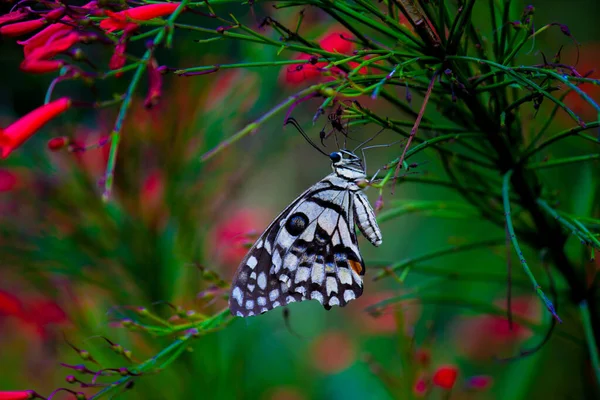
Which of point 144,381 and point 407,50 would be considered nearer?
point 407,50

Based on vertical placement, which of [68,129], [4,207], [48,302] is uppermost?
[68,129]

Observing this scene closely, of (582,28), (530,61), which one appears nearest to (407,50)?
(530,61)

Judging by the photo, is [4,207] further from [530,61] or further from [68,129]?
[530,61]

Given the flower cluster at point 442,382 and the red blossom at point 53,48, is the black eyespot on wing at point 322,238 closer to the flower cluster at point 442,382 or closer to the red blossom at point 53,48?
the flower cluster at point 442,382

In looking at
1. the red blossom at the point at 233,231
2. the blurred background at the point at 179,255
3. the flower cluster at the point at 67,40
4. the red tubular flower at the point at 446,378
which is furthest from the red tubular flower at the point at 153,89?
the red blossom at the point at 233,231

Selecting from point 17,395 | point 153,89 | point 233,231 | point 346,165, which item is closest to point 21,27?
point 153,89

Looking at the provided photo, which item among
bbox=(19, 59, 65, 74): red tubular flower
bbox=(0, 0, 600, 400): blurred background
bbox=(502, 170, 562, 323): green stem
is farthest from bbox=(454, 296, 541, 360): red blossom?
bbox=(19, 59, 65, 74): red tubular flower
